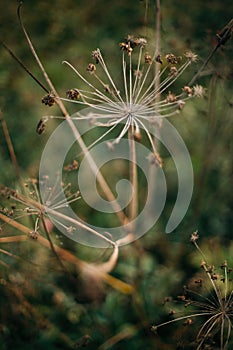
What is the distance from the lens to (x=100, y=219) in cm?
297

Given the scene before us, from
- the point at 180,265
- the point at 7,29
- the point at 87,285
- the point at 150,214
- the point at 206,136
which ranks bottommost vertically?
the point at 87,285

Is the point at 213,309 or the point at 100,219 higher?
the point at 100,219

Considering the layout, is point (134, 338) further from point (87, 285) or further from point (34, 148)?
point (34, 148)

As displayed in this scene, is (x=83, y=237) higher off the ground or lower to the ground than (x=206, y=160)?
lower

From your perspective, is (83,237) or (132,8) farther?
(132,8)

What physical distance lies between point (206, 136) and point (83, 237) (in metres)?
0.94

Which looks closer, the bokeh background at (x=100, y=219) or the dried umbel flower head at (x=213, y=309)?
the dried umbel flower head at (x=213, y=309)

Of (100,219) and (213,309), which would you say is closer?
(213,309)

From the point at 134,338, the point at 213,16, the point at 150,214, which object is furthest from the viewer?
the point at 213,16

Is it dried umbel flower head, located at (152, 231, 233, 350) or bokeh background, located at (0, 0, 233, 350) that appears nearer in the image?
dried umbel flower head, located at (152, 231, 233, 350)

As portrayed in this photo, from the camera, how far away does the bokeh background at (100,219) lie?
2578 mm

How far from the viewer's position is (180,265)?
2.69 metres

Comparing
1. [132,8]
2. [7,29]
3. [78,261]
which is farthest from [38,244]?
[132,8]

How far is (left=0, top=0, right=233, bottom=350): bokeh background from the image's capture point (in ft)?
8.46
